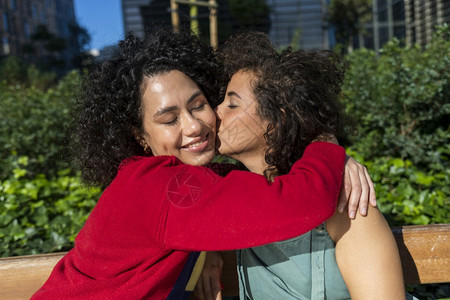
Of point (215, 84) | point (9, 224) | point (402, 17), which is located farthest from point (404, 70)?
point (402, 17)

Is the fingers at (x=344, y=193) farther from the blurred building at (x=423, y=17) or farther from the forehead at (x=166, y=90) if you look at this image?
the blurred building at (x=423, y=17)

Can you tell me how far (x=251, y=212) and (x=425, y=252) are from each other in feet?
3.06

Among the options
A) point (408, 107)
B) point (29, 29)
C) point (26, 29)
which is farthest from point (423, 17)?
point (29, 29)

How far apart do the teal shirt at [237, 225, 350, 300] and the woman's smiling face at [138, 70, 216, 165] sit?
46cm

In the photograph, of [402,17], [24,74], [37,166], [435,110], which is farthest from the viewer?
[24,74]

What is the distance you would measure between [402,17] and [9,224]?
12.6 m

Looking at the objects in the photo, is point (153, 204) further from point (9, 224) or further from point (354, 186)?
point (9, 224)

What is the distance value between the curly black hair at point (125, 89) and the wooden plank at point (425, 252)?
1015mm

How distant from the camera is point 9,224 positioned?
246 centimetres

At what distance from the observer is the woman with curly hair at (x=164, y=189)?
1.27 m

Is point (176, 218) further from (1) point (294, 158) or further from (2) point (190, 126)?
(1) point (294, 158)

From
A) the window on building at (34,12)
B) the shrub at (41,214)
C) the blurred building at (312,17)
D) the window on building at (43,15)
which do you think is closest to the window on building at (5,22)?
the window on building at (34,12)

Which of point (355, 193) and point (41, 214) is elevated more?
point (355, 193)

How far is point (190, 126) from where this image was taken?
1.65 m
